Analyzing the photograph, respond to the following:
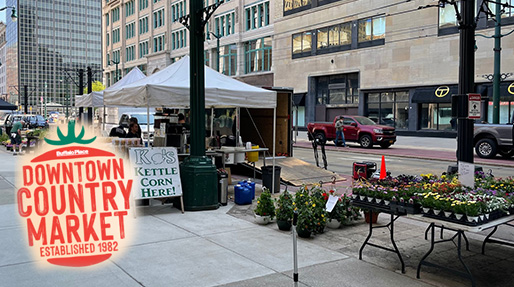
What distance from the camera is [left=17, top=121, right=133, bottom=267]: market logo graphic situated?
5.94 meters

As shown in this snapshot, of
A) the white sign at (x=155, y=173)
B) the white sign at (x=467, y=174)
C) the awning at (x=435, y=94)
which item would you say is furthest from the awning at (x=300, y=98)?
the white sign at (x=467, y=174)

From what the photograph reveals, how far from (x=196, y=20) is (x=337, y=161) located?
11.5 m

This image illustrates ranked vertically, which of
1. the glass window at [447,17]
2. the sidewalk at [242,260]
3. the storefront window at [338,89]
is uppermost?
the glass window at [447,17]

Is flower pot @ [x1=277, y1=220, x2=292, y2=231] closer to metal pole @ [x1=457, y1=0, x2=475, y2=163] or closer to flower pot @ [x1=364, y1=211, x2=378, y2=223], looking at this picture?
flower pot @ [x1=364, y1=211, x2=378, y2=223]

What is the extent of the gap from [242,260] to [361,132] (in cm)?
2170

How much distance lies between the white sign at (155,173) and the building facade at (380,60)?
26841mm

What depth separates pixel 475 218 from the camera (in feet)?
15.2

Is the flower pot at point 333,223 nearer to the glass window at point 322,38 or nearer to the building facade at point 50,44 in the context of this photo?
the glass window at point 322,38

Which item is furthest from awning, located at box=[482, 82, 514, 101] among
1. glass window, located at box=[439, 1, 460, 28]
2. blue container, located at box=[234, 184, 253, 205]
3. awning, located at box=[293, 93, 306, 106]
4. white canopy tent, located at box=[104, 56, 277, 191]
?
blue container, located at box=[234, 184, 253, 205]

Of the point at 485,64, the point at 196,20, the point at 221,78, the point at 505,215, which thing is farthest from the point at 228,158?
the point at 485,64

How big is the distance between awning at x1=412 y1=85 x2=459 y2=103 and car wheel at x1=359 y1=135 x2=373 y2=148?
9.75 metres

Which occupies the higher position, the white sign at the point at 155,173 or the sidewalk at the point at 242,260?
the white sign at the point at 155,173

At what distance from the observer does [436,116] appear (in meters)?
34.0

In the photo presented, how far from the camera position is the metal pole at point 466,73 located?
847cm
